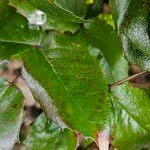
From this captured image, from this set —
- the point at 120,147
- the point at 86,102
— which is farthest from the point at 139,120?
the point at 86,102

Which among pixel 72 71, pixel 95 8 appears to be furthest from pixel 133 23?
pixel 95 8

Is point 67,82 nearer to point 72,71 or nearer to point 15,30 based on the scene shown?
point 72,71

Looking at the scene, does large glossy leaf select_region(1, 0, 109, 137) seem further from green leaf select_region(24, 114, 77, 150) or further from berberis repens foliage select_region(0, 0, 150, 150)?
green leaf select_region(24, 114, 77, 150)

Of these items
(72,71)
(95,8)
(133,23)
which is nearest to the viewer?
(133,23)

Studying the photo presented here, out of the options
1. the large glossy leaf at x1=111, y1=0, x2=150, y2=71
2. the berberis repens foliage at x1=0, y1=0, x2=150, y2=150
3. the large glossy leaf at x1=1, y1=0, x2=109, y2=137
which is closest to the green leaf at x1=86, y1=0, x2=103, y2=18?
the berberis repens foliage at x1=0, y1=0, x2=150, y2=150

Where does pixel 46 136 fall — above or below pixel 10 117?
below

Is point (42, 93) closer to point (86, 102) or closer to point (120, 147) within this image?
point (86, 102)

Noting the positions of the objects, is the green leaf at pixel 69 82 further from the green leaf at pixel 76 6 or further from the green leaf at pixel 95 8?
the green leaf at pixel 95 8
